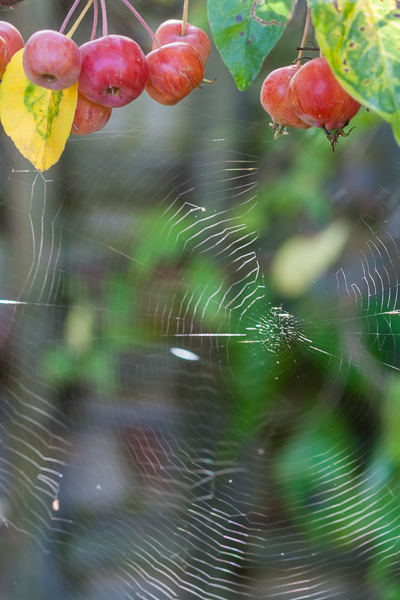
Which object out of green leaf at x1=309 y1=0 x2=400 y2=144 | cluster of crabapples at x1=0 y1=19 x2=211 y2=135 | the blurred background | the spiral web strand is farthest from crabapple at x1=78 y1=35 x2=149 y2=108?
the spiral web strand

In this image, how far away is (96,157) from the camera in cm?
122

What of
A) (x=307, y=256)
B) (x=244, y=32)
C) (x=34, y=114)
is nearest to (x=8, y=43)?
(x=34, y=114)

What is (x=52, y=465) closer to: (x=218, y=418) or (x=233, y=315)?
(x=218, y=418)

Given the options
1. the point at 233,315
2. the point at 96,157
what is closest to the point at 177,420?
the point at 233,315

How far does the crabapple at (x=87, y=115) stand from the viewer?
0.26m

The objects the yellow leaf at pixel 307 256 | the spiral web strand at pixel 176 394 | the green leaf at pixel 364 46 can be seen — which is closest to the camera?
the green leaf at pixel 364 46

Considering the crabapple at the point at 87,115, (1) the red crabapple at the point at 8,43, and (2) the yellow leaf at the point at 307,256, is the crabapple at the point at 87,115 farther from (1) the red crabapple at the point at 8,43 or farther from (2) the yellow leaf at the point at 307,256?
(2) the yellow leaf at the point at 307,256

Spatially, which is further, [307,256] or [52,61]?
[307,256]

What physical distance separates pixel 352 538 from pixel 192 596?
20.4 inches

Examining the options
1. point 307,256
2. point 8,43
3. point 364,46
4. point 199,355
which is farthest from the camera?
point 199,355

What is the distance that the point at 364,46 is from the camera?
0.15m

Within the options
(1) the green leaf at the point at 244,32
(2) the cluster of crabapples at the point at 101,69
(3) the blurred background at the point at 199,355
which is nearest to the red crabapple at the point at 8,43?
(2) the cluster of crabapples at the point at 101,69

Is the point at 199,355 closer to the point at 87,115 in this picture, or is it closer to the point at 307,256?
the point at 307,256

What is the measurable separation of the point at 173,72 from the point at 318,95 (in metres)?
0.07
